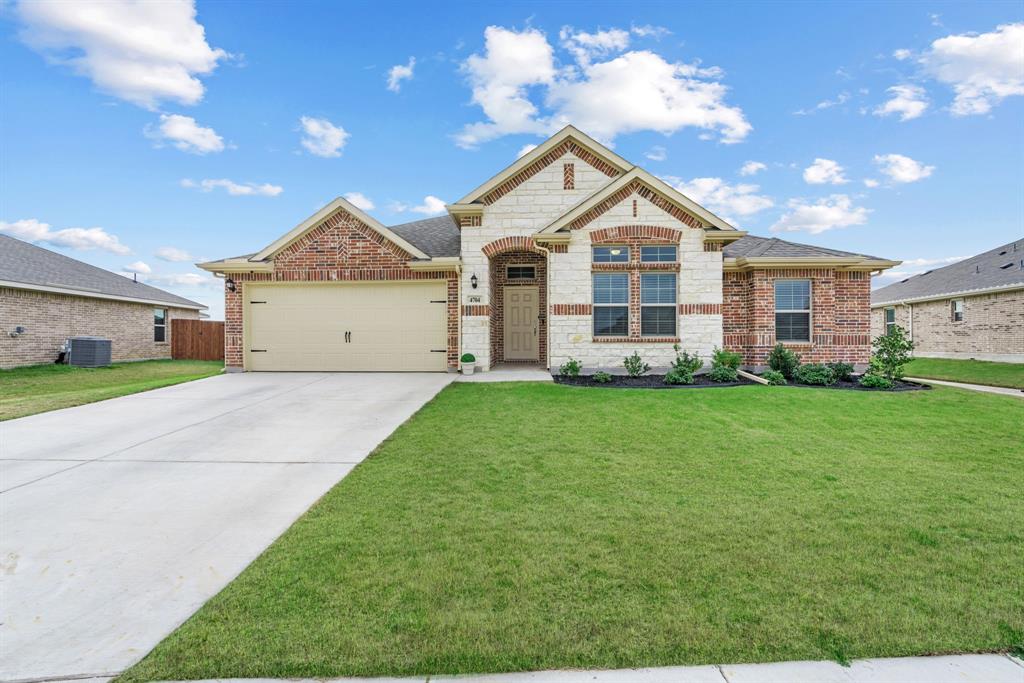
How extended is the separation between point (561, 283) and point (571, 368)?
7.40ft

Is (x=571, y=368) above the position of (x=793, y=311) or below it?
below

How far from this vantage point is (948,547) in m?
3.27

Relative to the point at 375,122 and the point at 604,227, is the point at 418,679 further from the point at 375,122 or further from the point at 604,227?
the point at 375,122

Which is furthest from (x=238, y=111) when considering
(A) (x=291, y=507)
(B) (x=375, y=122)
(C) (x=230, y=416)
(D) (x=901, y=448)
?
(D) (x=901, y=448)

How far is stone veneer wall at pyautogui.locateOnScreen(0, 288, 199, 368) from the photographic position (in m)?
15.1

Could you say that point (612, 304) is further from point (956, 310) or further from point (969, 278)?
point (969, 278)

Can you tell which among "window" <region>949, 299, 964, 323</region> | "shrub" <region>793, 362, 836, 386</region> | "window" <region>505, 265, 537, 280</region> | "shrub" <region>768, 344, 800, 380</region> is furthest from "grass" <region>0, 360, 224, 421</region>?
"window" <region>949, 299, 964, 323</region>

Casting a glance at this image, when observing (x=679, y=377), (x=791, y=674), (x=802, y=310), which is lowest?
(x=791, y=674)

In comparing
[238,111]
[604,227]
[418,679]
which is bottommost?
[418,679]

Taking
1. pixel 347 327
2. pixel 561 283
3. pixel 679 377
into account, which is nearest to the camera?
pixel 679 377

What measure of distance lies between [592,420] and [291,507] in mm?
4607

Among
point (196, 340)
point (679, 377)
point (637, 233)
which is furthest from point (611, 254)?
point (196, 340)

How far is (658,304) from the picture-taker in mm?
12312

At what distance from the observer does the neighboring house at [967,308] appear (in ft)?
57.0
